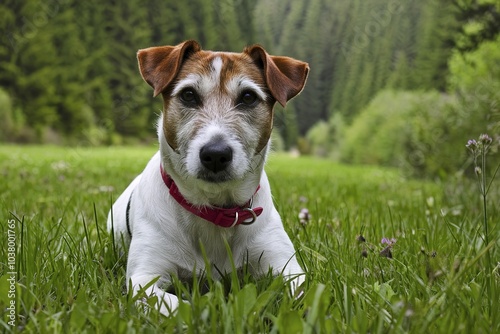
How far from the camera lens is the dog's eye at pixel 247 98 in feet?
8.93

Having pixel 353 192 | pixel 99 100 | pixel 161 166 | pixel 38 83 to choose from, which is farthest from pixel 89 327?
pixel 99 100

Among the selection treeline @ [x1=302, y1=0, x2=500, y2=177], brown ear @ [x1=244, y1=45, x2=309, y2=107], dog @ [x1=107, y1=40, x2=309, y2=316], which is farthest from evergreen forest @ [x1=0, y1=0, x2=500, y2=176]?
dog @ [x1=107, y1=40, x2=309, y2=316]

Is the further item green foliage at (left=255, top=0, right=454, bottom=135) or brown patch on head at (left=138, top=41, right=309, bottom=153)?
green foliage at (left=255, top=0, right=454, bottom=135)

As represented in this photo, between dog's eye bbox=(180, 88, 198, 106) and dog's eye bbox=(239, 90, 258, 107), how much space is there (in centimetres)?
24

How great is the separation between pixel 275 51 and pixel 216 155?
155ft

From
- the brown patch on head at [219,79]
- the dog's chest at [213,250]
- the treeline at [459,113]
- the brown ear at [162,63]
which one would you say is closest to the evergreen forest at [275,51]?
the treeline at [459,113]

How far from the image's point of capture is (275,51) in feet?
159

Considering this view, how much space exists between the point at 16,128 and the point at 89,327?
28674 millimetres

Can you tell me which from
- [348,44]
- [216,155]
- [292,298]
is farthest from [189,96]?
[348,44]

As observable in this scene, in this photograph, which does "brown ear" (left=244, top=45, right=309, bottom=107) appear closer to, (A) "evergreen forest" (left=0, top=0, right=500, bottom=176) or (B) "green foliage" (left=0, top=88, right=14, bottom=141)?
(A) "evergreen forest" (left=0, top=0, right=500, bottom=176)

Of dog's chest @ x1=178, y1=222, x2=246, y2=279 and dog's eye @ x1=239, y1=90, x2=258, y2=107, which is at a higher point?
dog's eye @ x1=239, y1=90, x2=258, y2=107

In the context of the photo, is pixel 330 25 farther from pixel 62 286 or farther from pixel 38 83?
pixel 62 286

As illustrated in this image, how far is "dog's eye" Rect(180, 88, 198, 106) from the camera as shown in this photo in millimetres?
2684

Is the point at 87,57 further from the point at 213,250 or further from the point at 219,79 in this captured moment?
the point at 213,250
